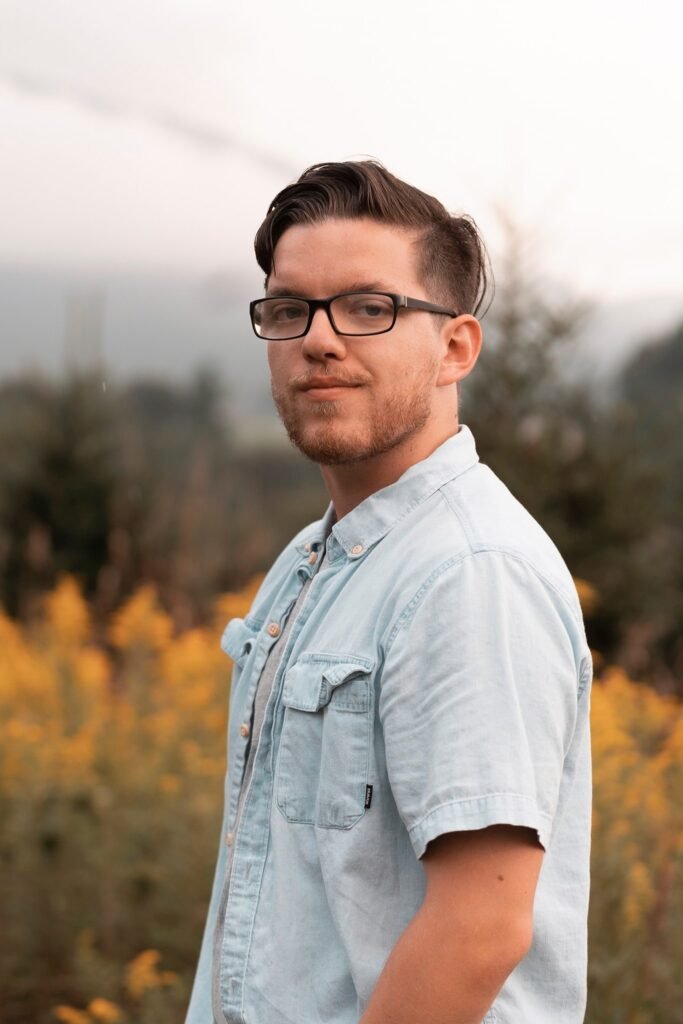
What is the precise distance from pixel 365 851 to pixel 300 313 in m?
0.70

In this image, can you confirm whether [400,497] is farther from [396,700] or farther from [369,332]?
[396,700]

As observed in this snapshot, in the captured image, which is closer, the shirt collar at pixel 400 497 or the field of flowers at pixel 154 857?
the shirt collar at pixel 400 497

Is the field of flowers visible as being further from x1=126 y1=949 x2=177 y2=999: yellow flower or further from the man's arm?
the man's arm

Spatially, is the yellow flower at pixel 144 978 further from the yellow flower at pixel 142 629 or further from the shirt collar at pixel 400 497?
the yellow flower at pixel 142 629

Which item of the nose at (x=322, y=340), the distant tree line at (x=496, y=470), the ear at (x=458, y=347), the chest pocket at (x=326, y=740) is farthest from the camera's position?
the distant tree line at (x=496, y=470)

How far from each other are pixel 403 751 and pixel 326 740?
0.13m

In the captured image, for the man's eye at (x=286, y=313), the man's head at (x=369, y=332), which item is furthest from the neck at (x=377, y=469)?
the man's eye at (x=286, y=313)

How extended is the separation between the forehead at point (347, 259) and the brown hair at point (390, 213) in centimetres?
2

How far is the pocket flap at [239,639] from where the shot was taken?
5.92 feet

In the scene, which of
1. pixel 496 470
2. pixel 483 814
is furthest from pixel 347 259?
pixel 496 470

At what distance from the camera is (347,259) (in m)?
1.52

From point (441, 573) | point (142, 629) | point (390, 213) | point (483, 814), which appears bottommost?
point (142, 629)

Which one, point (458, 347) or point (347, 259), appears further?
point (458, 347)

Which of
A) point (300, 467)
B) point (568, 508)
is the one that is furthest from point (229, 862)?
point (300, 467)
